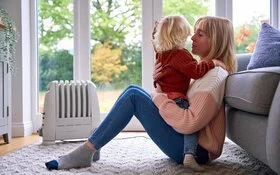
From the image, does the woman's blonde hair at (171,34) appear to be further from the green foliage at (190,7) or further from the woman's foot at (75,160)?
the green foliage at (190,7)

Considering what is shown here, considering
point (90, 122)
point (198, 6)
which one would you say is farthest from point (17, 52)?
point (198, 6)

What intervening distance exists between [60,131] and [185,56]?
3.98 ft

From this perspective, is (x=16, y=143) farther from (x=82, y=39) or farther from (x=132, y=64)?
(x=132, y=64)

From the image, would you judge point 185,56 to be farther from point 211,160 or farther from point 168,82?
point 211,160

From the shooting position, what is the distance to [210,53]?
1.58 m

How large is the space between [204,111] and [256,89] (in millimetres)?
289

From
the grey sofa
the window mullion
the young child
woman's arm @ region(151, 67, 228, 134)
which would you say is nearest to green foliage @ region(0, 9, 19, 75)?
the window mullion

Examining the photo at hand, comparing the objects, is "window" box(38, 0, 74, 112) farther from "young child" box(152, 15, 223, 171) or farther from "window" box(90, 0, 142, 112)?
"young child" box(152, 15, 223, 171)

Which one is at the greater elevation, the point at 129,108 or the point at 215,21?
the point at 215,21

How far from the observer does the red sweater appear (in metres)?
1.46

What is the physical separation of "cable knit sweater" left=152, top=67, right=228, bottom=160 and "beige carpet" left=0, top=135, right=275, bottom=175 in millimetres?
150

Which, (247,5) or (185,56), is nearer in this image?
(185,56)

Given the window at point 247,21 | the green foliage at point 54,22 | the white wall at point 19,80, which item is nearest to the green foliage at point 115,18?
the green foliage at point 54,22

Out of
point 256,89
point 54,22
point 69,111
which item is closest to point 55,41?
point 54,22
